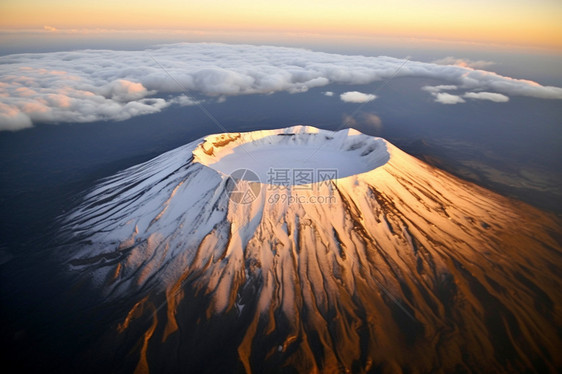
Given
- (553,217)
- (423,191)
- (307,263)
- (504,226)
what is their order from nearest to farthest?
(307,263)
(504,226)
(423,191)
(553,217)

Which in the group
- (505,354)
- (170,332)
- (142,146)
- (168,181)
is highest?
(168,181)

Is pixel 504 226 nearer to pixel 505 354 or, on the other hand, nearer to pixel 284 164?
pixel 505 354

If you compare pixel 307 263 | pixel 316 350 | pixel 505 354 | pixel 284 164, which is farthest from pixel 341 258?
pixel 284 164

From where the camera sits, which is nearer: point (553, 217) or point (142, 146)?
point (553, 217)

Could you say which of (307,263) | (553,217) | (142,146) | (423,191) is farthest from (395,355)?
(142,146)

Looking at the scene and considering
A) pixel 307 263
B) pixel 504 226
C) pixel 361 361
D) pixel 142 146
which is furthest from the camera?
pixel 142 146

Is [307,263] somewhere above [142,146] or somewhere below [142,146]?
above
